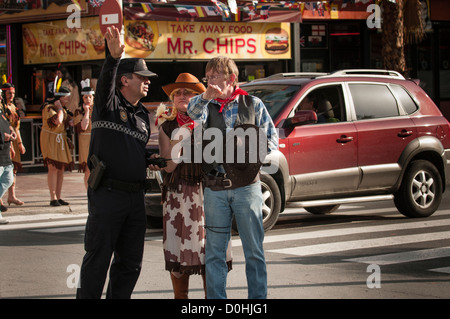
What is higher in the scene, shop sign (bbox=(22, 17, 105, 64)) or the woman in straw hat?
shop sign (bbox=(22, 17, 105, 64))

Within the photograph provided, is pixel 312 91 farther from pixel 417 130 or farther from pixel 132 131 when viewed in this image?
pixel 132 131

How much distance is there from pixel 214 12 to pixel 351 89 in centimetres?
1002

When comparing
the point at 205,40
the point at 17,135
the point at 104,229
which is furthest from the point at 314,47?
the point at 104,229

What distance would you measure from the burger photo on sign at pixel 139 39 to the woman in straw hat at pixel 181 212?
13.5 metres

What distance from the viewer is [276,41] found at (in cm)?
2275

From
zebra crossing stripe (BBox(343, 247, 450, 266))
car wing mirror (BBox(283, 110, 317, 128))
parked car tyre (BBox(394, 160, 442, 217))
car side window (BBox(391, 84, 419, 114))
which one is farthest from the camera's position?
car side window (BBox(391, 84, 419, 114))

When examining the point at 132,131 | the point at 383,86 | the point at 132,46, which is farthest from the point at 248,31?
the point at 132,131

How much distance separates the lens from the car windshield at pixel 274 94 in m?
10.9

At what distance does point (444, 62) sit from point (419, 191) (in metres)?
17.4

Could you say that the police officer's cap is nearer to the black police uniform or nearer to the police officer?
the police officer

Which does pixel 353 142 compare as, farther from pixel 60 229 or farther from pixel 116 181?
pixel 116 181

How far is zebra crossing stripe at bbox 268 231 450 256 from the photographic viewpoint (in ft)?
31.4

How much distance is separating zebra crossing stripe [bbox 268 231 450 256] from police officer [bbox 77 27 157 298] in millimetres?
3668

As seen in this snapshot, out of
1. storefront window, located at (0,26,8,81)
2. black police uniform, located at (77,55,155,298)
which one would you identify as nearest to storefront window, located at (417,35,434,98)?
storefront window, located at (0,26,8,81)
